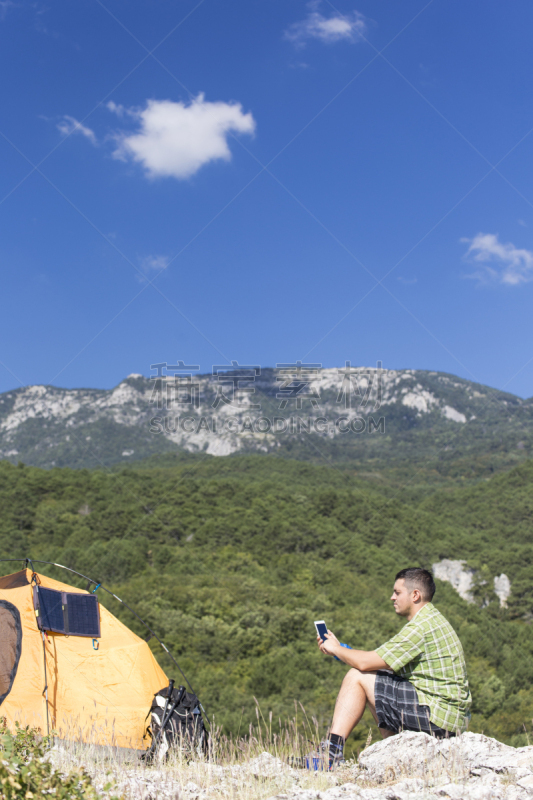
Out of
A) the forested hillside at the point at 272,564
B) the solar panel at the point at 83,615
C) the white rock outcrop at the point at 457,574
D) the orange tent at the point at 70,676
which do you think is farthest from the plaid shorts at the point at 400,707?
the white rock outcrop at the point at 457,574

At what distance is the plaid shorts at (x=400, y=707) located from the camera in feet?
13.1

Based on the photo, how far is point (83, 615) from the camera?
281 inches

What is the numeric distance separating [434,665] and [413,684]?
209 millimetres

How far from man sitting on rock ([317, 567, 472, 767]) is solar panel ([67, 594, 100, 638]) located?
13.1 ft

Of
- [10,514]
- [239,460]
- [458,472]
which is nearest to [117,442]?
[239,460]

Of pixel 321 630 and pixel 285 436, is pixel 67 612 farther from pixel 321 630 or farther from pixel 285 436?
pixel 285 436

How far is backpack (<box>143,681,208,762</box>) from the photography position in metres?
5.12

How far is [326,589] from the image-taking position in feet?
136

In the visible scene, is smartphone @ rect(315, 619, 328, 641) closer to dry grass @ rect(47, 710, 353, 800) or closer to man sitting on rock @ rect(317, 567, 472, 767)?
man sitting on rock @ rect(317, 567, 472, 767)

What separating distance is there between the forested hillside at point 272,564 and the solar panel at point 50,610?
744 cm

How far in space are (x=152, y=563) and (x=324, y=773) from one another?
4296cm

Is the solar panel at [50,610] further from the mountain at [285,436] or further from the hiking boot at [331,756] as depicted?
the mountain at [285,436]

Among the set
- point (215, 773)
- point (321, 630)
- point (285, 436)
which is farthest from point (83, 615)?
point (285, 436)

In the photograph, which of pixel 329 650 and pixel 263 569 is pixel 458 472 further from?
pixel 329 650
